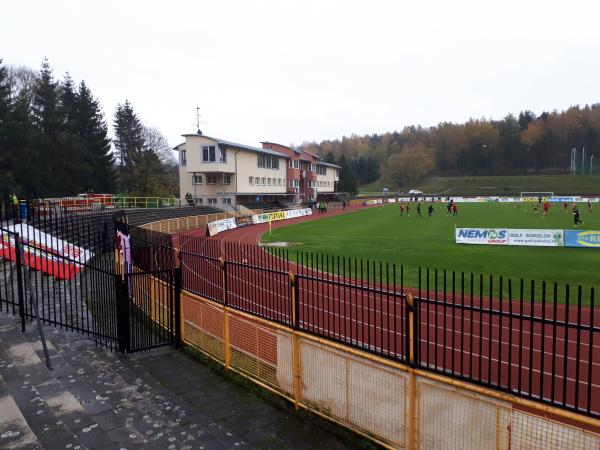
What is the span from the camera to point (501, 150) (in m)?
146

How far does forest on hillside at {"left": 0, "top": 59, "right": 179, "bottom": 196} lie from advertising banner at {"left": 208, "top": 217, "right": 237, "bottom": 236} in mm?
16272

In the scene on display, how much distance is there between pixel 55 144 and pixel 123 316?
51061 millimetres

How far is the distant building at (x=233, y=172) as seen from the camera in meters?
51.8

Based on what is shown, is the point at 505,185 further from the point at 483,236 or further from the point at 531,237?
the point at 531,237

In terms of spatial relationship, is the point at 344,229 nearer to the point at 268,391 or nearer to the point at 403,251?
the point at 403,251

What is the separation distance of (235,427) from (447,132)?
17152 centimetres

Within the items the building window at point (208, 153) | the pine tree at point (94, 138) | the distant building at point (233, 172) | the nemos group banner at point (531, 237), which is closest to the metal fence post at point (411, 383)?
the nemos group banner at point (531, 237)

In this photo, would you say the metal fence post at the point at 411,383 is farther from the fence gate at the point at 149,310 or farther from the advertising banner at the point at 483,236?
the advertising banner at the point at 483,236

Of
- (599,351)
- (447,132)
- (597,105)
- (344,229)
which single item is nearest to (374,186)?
(447,132)

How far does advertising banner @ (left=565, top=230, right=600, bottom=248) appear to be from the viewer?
85.0ft

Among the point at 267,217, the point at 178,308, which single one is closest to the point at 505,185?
the point at 267,217

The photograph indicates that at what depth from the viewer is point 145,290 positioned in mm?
11023

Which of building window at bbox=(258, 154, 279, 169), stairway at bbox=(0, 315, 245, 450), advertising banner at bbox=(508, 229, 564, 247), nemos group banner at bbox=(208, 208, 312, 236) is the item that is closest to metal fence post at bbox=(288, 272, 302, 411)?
stairway at bbox=(0, 315, 245, 450)

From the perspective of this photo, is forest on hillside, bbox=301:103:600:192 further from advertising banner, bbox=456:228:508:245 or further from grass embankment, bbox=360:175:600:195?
advertising banner, bbox=456:228:508:245
